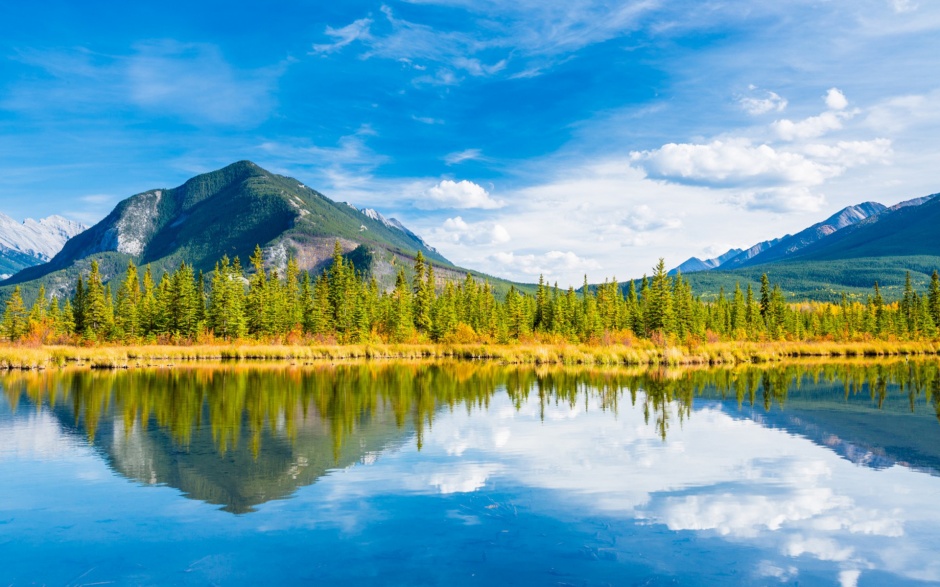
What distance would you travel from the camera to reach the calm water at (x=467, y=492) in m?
10.6

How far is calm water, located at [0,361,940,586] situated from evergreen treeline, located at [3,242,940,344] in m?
53.6

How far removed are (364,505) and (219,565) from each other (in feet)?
12.9

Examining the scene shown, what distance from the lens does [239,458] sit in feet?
60.3

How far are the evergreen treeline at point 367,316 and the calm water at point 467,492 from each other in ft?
176

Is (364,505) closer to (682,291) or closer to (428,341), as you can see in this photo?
(428,341)

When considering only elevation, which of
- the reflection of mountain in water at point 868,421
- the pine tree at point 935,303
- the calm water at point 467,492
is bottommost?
the reflection of mountain in water at point 868,421

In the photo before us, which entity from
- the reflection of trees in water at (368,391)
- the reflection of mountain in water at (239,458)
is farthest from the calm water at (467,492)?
the reflection of trees in water at (368,391)

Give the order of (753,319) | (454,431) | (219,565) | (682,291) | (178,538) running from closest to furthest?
(219,565) < (178,538) < (454,431) < (682,291) < (753,319)

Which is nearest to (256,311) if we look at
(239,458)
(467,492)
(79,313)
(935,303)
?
(79,313)

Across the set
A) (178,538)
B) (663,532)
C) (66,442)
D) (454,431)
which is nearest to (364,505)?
(178,538)

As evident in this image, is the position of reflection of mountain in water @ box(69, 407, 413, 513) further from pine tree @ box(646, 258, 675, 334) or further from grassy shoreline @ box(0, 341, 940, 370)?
pine tree @ box(646, 258, 675, 334)

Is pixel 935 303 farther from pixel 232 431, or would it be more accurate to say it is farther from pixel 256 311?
pixel 232 431

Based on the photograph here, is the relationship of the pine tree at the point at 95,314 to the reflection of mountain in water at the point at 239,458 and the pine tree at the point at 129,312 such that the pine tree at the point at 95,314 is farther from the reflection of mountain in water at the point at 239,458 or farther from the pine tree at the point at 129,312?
the reflection of mountain in water at the point at 239,458

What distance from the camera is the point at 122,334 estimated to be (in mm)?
84250
